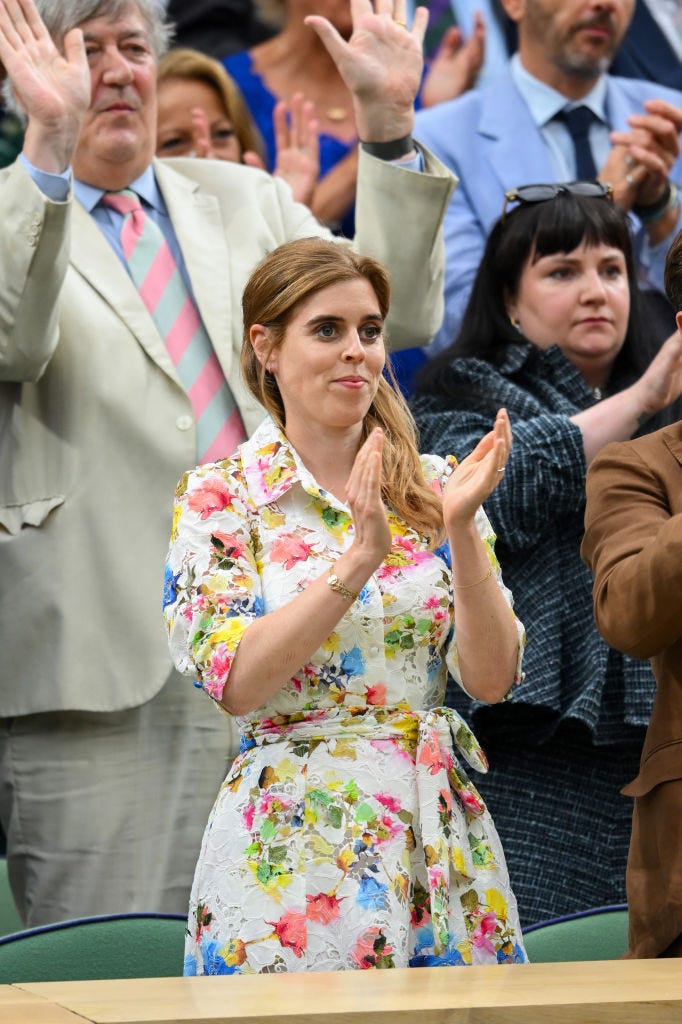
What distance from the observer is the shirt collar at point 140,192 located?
2.98 metres

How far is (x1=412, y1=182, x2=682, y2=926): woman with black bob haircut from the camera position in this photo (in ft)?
8.69

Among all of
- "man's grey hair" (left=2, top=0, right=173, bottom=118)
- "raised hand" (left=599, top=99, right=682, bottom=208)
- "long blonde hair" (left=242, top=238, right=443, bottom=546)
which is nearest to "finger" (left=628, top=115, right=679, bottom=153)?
"raised hand" (left=599, top=99, right=682, bottom=208)

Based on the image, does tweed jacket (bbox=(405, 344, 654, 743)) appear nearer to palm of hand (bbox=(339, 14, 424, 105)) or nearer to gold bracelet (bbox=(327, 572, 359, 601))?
palm of hand (bbox=(339, 14, 424, 105))

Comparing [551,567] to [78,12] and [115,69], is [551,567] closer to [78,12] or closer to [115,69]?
[115,69]

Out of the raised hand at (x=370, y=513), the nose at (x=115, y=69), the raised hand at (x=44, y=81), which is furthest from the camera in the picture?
the nose at (x=115, y=69)

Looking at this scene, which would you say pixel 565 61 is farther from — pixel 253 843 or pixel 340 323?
pixel 253 843

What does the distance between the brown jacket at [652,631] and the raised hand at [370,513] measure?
0.26 m

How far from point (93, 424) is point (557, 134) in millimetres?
1499

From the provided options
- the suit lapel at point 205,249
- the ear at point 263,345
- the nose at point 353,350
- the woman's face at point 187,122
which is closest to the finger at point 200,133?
the woman's face at point 187,122

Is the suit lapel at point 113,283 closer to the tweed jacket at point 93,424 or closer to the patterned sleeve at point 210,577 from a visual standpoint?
the tweed jacket at point 93,424

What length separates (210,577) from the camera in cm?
206

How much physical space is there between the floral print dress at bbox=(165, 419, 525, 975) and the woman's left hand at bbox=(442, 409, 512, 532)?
177 millimetres

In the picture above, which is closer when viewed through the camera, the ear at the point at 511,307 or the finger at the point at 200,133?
the ear at the point at 511,307

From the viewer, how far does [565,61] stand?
380 cm
